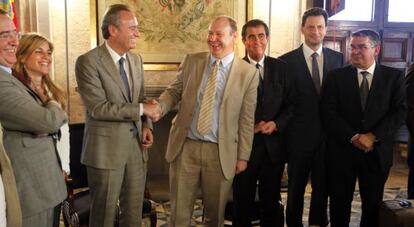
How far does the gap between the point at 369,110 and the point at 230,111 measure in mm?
1030

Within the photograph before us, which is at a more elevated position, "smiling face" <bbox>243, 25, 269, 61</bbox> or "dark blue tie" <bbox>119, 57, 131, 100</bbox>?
"smiling face" <bbox>243, 25, 269, 61</bbox>

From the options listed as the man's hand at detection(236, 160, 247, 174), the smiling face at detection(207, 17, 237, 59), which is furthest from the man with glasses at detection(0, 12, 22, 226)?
the man's hand at detection(236, 160, 247, 174)

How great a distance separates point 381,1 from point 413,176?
293cm

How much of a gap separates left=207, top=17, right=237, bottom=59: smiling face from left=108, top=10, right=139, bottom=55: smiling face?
18.5 inches

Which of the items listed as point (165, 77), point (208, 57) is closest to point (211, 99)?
point (208, 57)

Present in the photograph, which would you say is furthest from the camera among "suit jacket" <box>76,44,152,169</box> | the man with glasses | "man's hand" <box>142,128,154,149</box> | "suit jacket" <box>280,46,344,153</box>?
"suit jacket" <box>280,46,344,153</box>

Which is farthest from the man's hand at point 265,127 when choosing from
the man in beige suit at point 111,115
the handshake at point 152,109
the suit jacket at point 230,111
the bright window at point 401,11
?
the bright window at point 401,11

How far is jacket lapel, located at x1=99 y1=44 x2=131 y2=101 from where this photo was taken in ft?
7.70

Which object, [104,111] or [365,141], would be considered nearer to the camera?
[104,111]

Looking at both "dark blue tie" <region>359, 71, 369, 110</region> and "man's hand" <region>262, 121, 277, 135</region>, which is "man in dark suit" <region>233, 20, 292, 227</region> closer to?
"man's hand" <region>262, 121, 277, 135</region>

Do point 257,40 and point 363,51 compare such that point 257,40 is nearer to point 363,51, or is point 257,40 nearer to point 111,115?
point 363,51

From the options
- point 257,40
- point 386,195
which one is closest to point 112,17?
point 257,40

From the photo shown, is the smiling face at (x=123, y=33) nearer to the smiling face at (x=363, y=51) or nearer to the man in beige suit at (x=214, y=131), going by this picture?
the man in beige suit at (x=214, y=131)

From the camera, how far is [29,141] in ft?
5.82
